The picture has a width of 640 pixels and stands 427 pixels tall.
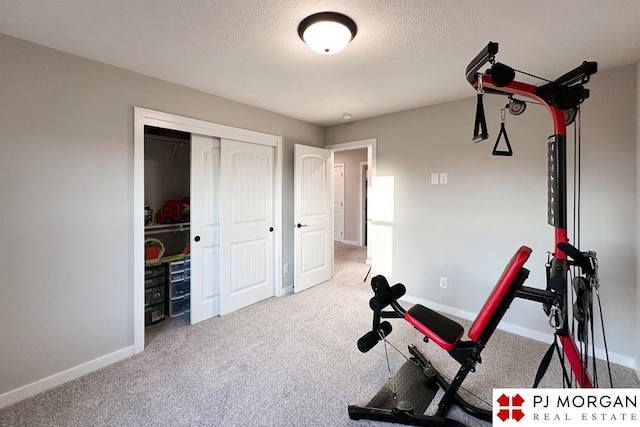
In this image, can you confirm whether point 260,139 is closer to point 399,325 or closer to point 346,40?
point 346,40

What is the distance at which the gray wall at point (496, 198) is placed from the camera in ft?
7.00

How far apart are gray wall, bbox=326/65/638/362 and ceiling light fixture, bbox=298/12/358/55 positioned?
1.82 m

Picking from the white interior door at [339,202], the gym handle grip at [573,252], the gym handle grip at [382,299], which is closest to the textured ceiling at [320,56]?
the gym handle grip at [573,252]

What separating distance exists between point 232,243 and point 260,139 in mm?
1232

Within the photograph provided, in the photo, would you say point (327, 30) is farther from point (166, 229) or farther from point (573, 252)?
point (166, 229)

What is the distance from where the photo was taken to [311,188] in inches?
149

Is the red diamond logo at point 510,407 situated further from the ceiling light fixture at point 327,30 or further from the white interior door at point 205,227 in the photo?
the white interior door at point 205,227

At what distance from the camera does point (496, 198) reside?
2713mm

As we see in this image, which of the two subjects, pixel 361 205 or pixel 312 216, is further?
pixel 361 205

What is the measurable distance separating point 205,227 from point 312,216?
56.7 inches

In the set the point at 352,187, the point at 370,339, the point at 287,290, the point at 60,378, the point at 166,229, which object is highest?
the point at 352,187

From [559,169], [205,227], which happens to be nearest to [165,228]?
[205,227]

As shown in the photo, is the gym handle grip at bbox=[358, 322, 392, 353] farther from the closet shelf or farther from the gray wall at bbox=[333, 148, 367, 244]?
the gray wall at bbox=[333, 148, 367, 244]

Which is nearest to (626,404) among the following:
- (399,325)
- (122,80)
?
(399,325)
